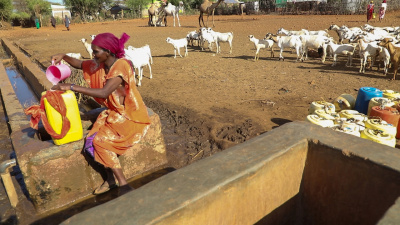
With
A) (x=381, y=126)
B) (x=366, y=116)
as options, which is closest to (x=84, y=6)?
(x=366, y=116)

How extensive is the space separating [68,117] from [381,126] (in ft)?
12.0

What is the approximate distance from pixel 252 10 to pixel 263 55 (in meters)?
27.9

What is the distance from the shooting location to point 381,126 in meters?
3.46

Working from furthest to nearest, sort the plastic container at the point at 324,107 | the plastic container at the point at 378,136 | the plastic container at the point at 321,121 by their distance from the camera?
the plastic container at the point at 324,107
the plastic container at the point at 321,121
the plastic container at the point at 378,136

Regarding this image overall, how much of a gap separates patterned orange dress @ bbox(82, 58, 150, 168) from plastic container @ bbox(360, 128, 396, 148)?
2.64 m

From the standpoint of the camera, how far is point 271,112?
571 cm

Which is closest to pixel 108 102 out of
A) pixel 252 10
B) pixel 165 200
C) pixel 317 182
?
pixel 165 200

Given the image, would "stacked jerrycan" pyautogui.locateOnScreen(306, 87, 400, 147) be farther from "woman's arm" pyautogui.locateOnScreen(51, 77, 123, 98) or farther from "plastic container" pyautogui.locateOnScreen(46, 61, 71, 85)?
"plastic container" pyautogui.locateOnScreen(46, 61, 71, 85)

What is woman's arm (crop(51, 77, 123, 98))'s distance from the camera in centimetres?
256

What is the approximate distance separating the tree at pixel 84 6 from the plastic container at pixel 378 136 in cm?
4365

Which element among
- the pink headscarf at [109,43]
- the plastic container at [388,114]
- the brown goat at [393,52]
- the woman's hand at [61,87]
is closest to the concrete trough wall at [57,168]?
the woman's hand at [61,87]

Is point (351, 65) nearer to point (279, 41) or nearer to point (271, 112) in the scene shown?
point (279, 41)

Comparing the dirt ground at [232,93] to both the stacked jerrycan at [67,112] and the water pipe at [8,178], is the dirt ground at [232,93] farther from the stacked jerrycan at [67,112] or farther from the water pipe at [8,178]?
the water pipe at [8,178]

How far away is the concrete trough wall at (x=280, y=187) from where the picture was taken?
1.42 meters
